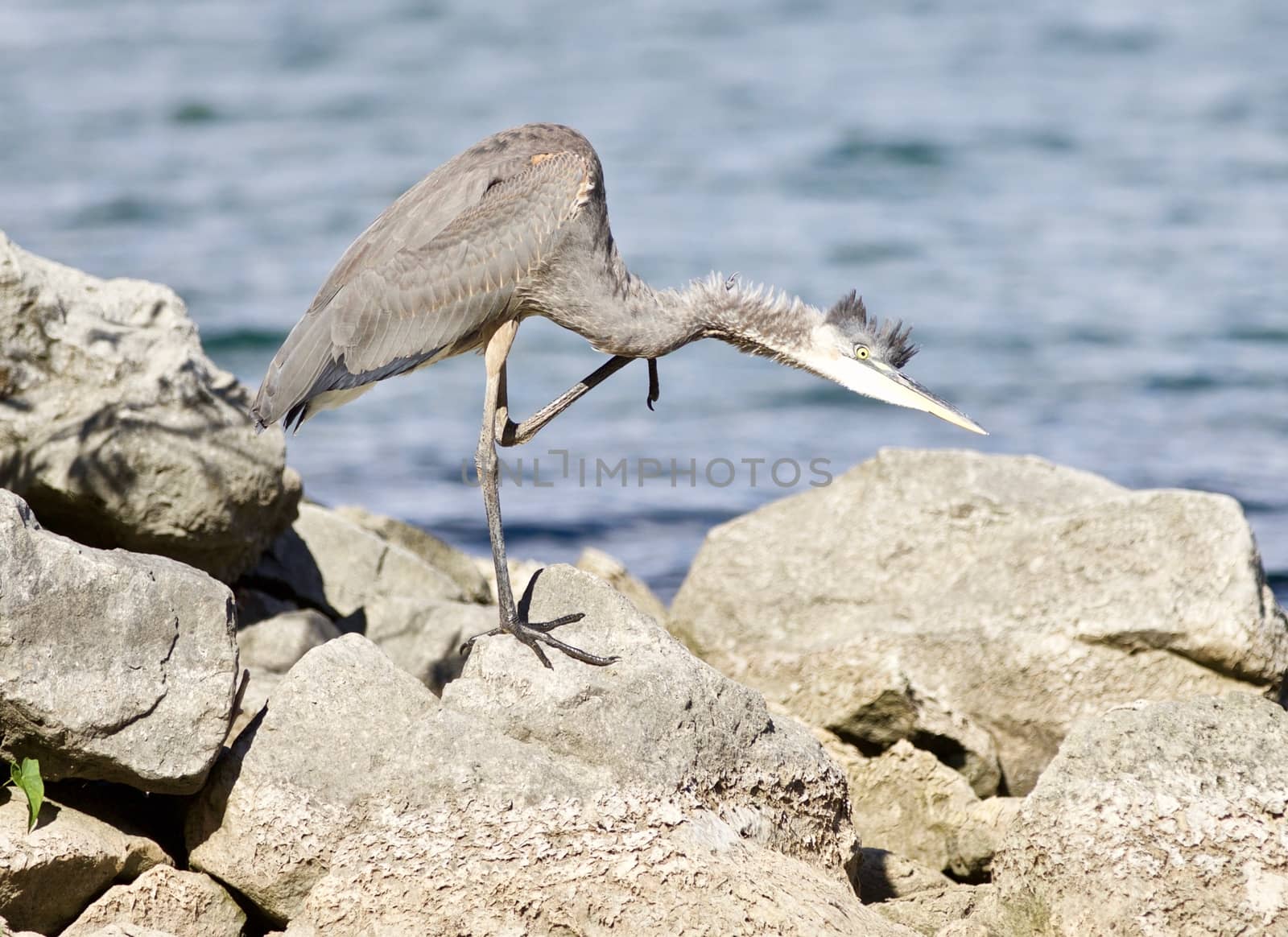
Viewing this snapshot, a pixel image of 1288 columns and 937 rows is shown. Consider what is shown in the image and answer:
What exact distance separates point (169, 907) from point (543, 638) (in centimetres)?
147

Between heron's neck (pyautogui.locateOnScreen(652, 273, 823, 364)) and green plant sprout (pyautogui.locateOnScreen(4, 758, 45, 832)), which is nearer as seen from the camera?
green plant sprout (pyautogui.locateOnScreen(4, 758, 45, 832))

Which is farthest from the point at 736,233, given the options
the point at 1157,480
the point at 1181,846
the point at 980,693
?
the point at 1181,846

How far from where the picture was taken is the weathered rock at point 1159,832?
14.5 ft

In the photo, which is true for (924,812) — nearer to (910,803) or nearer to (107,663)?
(910,803)

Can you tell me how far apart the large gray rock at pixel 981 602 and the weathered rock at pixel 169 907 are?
272 centimetres

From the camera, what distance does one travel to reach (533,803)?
4.60 m

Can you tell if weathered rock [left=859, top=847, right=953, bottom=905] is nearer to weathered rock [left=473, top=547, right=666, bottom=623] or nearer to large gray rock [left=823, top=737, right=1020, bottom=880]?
large gray rock [left=823, top=737, right=1020, bottom=880]

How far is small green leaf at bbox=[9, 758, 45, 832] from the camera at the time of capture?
4398mm

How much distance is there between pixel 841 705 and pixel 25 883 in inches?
129

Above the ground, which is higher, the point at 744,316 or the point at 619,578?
the point at 744,316

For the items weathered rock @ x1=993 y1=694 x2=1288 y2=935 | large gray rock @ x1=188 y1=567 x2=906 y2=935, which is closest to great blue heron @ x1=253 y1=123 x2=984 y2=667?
large gray rock @ x1=188 y1=567 x2=906 y2=935

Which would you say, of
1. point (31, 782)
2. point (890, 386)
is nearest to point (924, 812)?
point (890, 386)

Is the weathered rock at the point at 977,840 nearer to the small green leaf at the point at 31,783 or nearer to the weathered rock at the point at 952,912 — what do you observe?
the weathered rock at the point at 952,912

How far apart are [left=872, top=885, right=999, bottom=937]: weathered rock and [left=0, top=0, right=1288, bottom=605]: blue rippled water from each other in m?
5.19
